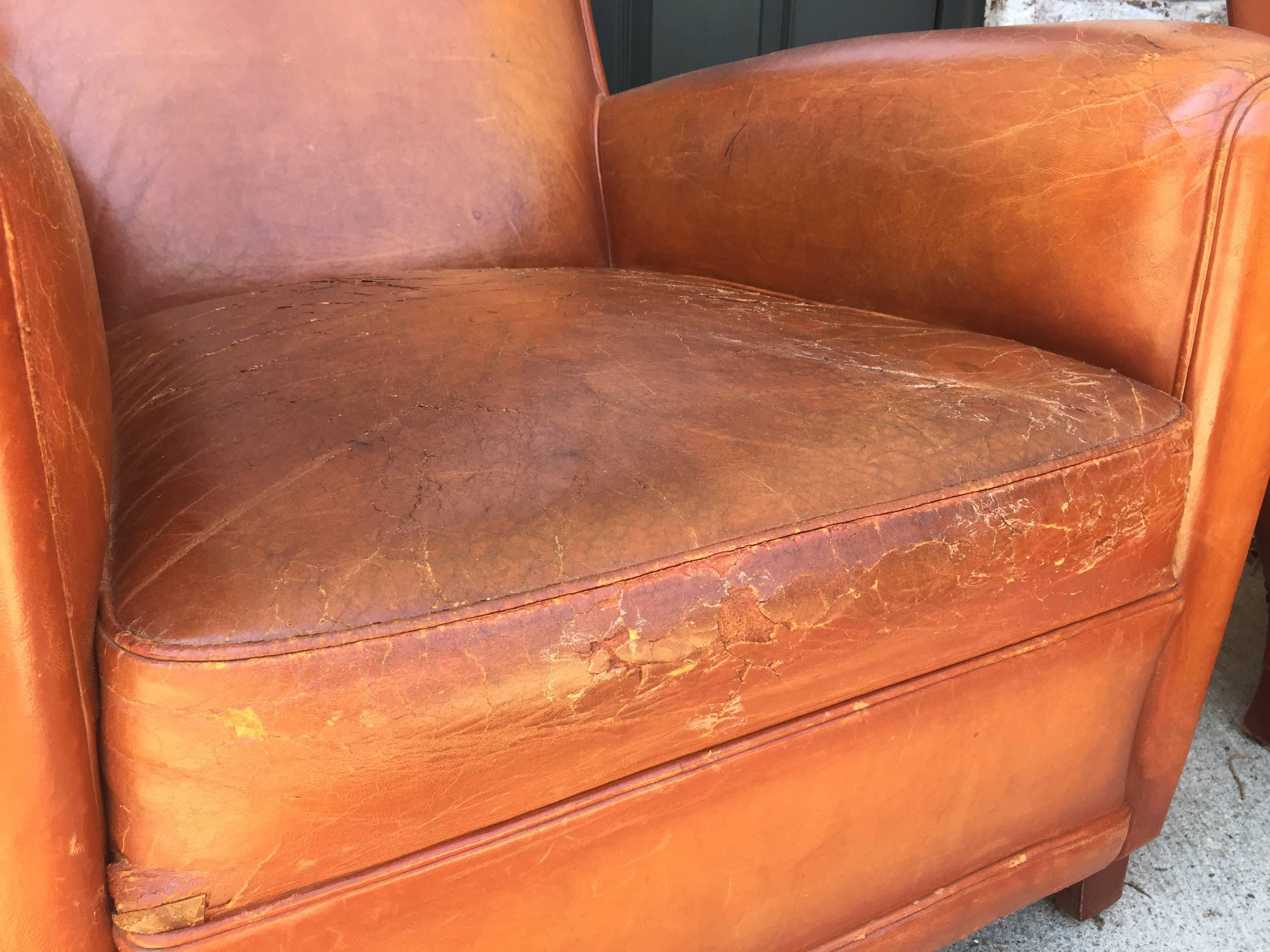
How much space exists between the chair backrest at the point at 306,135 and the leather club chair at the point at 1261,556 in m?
0.79

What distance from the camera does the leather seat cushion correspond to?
1.35 ft

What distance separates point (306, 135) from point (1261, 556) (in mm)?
1128

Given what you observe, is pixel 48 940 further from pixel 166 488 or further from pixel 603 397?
pixel 603 397

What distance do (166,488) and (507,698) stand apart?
0.64ft

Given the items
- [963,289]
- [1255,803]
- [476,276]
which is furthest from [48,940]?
[1255,803]

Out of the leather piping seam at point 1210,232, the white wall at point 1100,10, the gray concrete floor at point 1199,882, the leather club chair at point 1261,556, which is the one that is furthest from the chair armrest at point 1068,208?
the white wall at point 1100,10

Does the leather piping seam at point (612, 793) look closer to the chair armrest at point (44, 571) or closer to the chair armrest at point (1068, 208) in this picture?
the chair armrest at point (44, 571)

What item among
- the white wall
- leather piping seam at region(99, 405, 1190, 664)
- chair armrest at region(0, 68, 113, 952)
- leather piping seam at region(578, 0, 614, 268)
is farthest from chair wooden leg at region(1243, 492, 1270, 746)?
chair armrest at region(0, 68, 113, 952)

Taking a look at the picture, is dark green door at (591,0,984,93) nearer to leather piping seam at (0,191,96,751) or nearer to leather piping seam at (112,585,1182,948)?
leather piping seam at (112,585,1182,948)

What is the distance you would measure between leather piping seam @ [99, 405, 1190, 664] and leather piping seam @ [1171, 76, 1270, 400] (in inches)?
6.9

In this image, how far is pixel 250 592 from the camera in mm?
406

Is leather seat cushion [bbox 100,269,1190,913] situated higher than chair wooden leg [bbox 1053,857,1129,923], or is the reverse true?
leather seat cushion [bbox 100,269,1190,913]

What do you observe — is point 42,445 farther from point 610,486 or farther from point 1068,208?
point 1068,208

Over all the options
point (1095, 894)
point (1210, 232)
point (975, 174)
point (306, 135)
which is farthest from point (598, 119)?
point (1095, 894)
